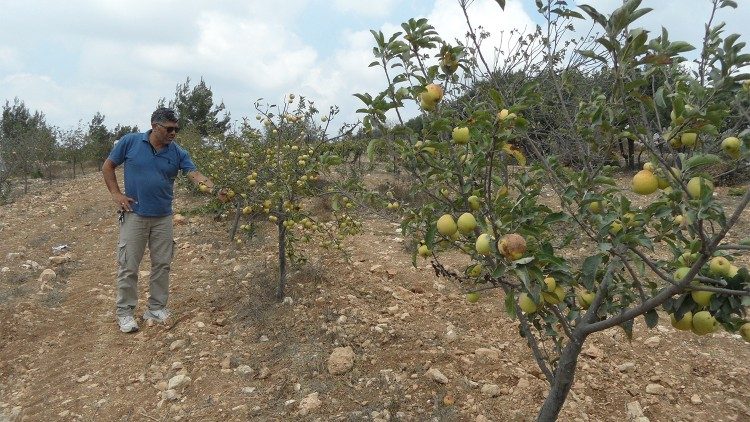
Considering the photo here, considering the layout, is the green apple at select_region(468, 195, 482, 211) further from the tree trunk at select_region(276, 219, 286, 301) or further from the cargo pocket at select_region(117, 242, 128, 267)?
the cargo pocket at select_region(117, 242, 128, 267)

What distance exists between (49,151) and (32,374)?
510 inches

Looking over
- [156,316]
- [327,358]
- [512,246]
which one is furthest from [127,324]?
[512,246]

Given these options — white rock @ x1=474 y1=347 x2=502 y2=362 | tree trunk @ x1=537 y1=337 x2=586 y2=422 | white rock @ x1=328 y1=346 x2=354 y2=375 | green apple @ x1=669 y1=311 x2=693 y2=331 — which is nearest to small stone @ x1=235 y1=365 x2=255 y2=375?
white rock @ x1=328 y1=346 x2=354 y2=375

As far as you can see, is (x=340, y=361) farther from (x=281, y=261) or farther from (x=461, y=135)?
(x=461, y=135)

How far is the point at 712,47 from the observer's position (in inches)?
69.2

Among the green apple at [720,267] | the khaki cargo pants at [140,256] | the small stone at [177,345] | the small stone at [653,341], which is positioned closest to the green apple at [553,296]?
the green apple at [720,267]

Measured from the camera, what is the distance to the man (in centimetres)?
383

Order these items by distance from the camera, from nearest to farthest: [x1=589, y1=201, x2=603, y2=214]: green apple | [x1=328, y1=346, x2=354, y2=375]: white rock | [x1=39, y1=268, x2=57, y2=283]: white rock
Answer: [x1=589, y1=201, x2=603, y2=214]: green apple < [x1=328, y1=346, x2=354, y2=375]: white rock < [x1=39, y1=268, x2=57, y2=283]: white rock

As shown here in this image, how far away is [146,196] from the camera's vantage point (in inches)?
152

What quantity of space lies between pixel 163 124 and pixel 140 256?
39.6 inches

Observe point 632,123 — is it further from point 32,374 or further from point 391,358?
point 32,374

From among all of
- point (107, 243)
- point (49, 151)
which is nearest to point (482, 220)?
point (107, 243)

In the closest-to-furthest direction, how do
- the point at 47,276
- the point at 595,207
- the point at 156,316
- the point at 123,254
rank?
the point at 595,207 < the point at 123,254 < the point at 156,316 < the point at 47,276

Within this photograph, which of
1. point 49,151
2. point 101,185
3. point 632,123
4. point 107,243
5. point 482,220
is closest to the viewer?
point 632,123
